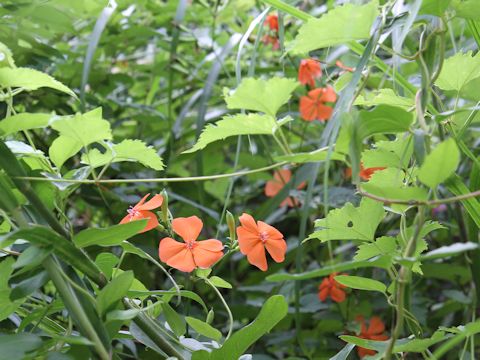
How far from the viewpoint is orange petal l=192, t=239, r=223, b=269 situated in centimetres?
64

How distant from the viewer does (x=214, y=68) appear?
119 cm

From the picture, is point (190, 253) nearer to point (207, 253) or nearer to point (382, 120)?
point (207, 253)

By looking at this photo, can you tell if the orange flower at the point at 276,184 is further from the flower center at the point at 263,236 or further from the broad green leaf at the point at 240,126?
the broad green leaf at the point at 240,126

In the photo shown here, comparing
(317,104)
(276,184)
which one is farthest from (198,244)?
(276,184)

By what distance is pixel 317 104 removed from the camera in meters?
1.20

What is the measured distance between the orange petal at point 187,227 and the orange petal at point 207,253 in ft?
0.03

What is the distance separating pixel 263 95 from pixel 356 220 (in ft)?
0.42

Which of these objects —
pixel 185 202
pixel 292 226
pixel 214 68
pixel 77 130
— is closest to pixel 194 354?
pixel 77 130

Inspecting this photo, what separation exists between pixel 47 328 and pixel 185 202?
514 mm

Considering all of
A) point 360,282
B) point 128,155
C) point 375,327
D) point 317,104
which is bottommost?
point 375,327

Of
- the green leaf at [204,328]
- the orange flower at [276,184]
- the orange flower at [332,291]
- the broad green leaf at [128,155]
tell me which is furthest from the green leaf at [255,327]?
the orange flower at [276,184]

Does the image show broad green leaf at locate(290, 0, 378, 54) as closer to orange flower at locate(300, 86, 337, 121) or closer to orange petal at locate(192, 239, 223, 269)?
orange petal at locate(192, 239, 223, 269)

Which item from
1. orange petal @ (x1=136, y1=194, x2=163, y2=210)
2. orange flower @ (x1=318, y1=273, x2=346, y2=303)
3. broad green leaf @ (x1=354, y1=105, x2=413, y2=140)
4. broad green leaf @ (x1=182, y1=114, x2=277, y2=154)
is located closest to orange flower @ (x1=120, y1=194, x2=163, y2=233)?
orange petal @ (x1=136, y1=194, x2=163, y2=210)

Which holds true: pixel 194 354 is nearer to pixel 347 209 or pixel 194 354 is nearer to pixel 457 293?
pixel 347 209
